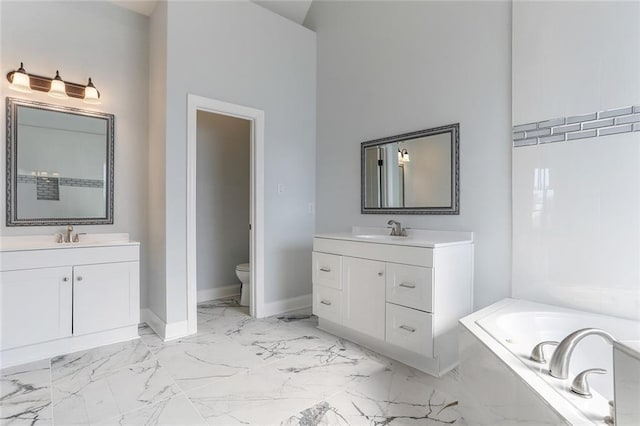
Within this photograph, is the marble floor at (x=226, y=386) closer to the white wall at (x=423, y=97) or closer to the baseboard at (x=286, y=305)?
the baseboard at (x=286, y=305)

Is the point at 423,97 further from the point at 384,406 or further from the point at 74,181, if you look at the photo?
the point at 74,181

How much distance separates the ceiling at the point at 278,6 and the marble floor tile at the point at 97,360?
290 cm

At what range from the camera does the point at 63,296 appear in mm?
2365

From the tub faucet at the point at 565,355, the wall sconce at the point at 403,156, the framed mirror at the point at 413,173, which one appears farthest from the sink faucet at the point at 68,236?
the tub faucet at the point at 565,355

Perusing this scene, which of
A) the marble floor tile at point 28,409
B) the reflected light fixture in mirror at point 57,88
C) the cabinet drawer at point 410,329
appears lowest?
the marble floor tile at point 28,409

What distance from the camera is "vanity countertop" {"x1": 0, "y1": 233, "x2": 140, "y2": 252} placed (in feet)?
7.62

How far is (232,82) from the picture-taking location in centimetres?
306

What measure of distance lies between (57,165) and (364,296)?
8.80ft

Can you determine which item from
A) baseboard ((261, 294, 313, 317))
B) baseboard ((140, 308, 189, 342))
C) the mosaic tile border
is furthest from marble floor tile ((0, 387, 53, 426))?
baseboard ((261, 294, 313, 317))

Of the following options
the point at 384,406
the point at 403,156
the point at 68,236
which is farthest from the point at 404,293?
the point at 68,236

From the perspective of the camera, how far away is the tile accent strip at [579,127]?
1.72 m

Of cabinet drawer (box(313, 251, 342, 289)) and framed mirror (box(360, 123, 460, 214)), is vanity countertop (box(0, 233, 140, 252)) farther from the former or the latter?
framed mirror (box(360, 123, 460, 214))

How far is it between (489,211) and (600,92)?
0.88 m

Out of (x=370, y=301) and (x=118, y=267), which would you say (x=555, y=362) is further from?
(x=118, y=267)
